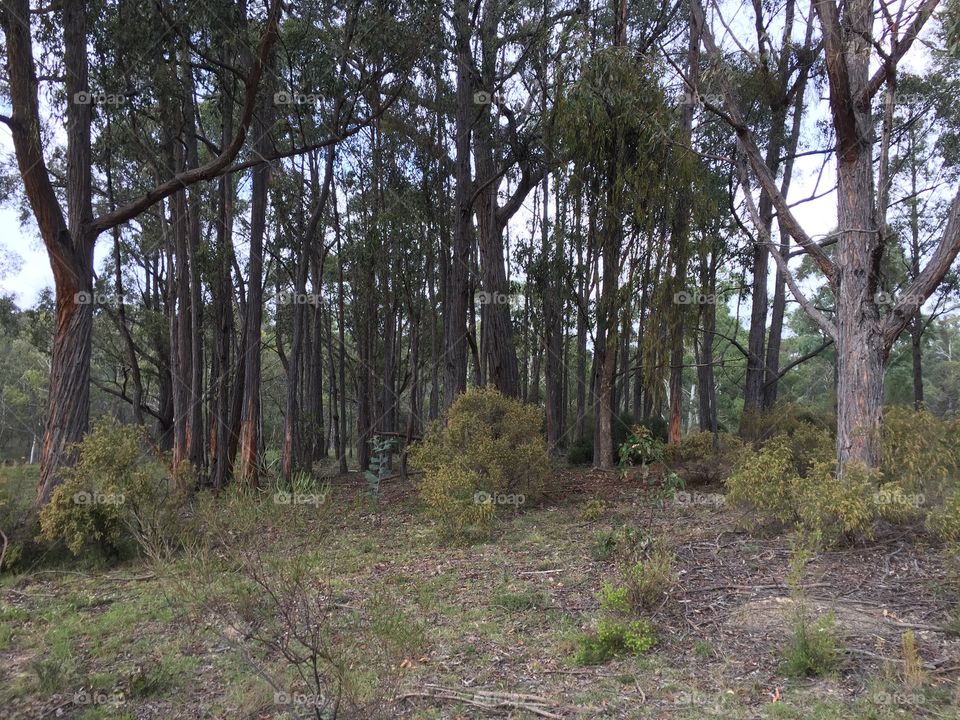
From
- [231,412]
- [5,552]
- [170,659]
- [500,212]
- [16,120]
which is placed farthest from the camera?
[231,412]

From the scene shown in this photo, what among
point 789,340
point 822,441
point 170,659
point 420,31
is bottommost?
point 170,659

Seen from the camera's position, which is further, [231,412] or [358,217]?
[358,217]

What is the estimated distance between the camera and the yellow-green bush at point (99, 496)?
731 centimetres

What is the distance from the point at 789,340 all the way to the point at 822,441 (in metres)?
34.4

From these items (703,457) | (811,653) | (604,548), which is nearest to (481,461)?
(604,548)

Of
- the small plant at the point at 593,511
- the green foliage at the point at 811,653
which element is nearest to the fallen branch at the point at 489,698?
the green foliage at the point at 811,653

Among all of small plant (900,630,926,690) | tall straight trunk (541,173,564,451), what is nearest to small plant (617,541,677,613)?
small plant (900,630,926,690)

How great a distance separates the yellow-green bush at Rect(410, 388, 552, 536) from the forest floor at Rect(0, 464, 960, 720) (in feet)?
2.07

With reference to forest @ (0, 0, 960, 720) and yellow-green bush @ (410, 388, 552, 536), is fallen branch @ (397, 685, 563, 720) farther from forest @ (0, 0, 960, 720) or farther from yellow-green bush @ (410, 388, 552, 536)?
yellow-green bush @ (410, 388, 552, 536)

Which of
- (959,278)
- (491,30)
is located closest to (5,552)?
(491,30)

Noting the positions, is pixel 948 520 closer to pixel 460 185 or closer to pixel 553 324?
pixel 460 185

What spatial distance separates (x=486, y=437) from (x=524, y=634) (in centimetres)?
420

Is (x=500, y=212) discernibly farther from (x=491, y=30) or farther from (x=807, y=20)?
(x=807, y=20)

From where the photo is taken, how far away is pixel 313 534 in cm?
791
